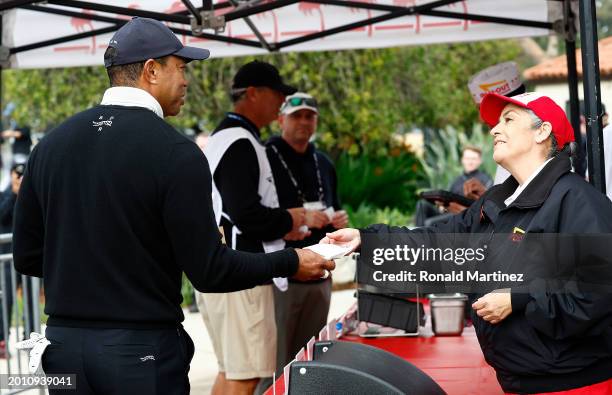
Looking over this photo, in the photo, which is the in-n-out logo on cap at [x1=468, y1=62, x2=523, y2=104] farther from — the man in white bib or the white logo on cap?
the white logo on cap

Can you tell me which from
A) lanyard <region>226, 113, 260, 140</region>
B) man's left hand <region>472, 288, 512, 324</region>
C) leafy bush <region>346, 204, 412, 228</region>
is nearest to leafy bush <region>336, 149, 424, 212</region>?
leafy bush <region>346, 204, 412, 228</region>

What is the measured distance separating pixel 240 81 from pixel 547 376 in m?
2.70

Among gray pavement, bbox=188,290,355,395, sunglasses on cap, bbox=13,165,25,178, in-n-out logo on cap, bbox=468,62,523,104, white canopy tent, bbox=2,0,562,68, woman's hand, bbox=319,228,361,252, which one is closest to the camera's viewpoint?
woman's hand, bbox=319,228,361,252

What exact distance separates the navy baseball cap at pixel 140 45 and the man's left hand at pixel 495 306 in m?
1.19

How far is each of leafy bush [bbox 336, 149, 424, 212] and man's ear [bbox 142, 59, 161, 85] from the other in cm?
1145

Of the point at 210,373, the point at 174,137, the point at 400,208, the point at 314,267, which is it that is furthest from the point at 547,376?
the point at 400,208

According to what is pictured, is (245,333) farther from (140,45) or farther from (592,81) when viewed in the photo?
(140,45)

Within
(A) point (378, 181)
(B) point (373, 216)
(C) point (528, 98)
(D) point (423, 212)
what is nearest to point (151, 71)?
(C) point (528, 98)

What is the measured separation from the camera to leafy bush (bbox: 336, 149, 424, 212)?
14.7m

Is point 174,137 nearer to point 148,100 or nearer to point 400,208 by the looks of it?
point 148,100

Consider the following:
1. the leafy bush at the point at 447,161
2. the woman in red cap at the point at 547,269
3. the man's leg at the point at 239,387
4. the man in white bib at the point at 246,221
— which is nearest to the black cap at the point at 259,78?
the man in white bib at the point at 246,221

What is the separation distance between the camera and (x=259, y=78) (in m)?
5.02

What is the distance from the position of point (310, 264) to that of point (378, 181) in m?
12.1

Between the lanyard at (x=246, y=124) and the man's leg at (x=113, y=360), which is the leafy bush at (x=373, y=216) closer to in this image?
the lanyard at (x=246, y=124)
